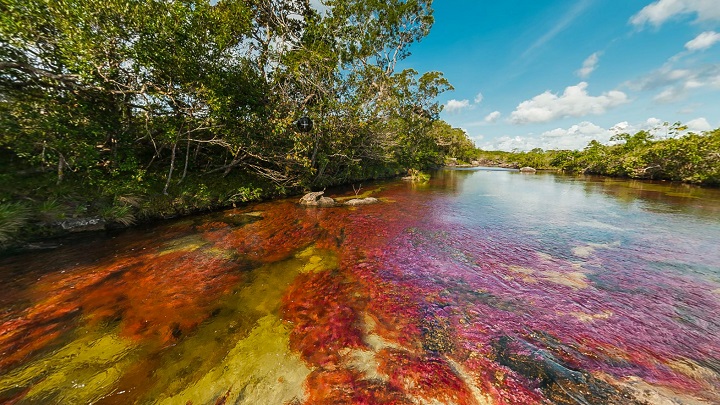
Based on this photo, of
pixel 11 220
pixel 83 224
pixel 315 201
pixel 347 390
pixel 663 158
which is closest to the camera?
pixel 347 390

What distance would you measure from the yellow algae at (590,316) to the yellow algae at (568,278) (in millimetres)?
1014

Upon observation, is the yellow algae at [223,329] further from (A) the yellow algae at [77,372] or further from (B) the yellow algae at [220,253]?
(B) the yellow algae at [220,253]

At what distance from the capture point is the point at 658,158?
28.5 m

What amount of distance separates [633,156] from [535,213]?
109ft

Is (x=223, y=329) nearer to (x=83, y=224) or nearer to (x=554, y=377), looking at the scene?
(x=554, y=377)

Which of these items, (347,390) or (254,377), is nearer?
(347,390)

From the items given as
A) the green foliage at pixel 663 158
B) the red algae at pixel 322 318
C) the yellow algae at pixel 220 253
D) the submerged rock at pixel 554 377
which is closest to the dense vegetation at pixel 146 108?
the yellow algae at pixel 220 253

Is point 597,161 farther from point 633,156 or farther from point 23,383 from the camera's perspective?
point 23,383

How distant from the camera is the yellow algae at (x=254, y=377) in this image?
2955mm

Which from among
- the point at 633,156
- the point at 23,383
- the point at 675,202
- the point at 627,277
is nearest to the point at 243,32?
the point at 23,383

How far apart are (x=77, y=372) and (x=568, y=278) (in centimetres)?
974

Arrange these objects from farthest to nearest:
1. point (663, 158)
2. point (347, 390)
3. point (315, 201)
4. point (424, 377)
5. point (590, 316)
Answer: point (663, 158), point (315, 201), point (590, 316), point (424, 377), point (347, 390)

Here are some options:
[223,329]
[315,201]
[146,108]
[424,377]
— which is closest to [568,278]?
[424,377]

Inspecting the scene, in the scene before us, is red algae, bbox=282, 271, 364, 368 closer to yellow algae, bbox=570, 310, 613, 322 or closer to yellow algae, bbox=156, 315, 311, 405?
yellow algae, bbox=156, 315, 311, 405
